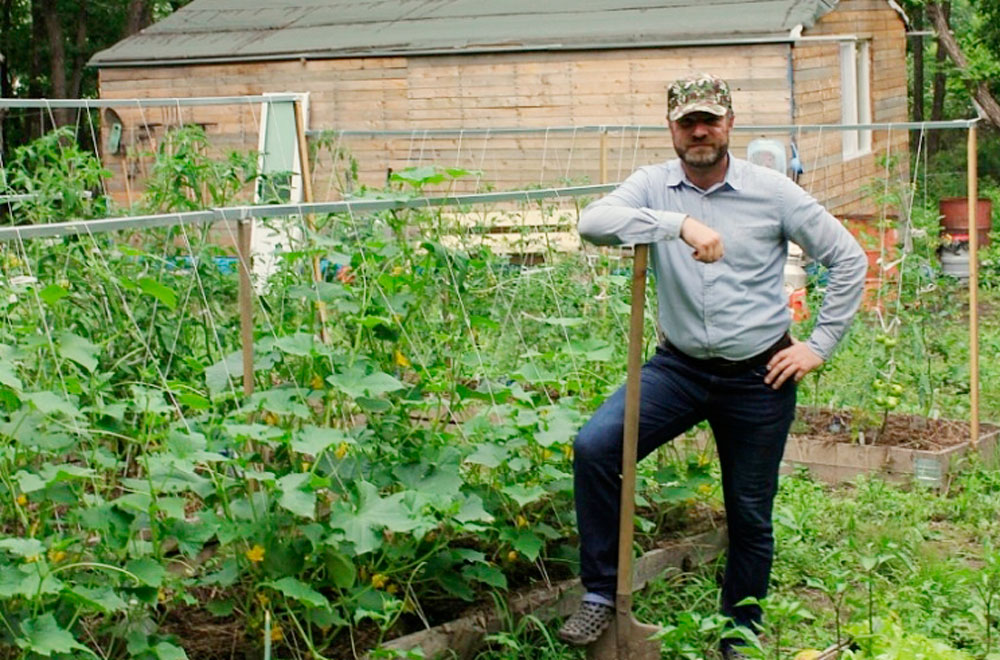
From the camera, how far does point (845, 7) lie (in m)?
16.9

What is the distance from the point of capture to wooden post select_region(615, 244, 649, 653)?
14.0ft

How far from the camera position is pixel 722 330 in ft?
14.4

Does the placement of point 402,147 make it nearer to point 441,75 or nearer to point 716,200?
point 441,75

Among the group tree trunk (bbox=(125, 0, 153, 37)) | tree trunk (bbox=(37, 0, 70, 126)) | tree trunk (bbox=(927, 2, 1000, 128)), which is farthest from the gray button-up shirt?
tree trunk (bbox=(125, 0, 153, 37))

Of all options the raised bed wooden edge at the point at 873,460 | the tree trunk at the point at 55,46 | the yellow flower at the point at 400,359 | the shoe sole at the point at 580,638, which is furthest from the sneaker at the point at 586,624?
the tree trunk at the point at 55,46

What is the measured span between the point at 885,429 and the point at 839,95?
30.9 ft

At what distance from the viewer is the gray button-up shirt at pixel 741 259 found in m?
4.39

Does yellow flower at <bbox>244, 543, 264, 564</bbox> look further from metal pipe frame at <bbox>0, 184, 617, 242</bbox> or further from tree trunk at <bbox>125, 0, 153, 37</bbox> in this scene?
tree trunk at <bbox>125, 0, 153, 37</bbox>

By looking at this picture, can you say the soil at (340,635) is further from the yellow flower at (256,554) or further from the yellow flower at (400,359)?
the yellow flower at (400,359)

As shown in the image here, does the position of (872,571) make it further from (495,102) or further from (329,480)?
(495,102)

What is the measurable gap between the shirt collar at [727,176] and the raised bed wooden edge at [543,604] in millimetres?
1262

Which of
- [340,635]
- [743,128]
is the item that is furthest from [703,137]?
[743,128]

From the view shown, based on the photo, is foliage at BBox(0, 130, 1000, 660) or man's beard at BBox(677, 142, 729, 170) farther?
man's beard at BBox(677, 142, 729, 170)

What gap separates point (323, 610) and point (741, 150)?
1131 cm
